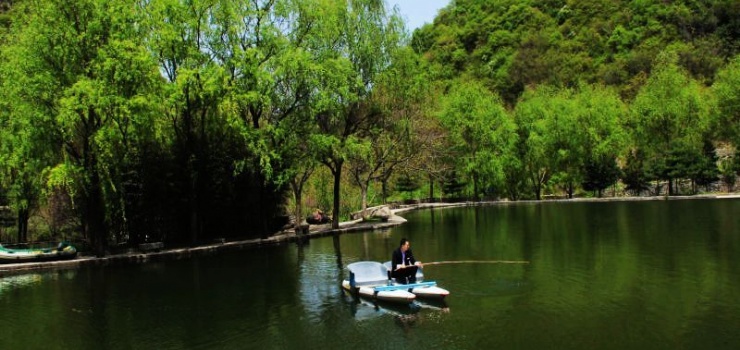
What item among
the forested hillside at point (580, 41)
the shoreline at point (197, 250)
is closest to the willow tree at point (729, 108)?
the forested hillside at point (580, 41)

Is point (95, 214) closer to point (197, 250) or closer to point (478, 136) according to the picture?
point (197, 250)

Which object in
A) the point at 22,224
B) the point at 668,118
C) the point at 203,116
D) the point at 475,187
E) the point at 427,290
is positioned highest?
the point at 668,118

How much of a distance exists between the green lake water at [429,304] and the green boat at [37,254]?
1874mm

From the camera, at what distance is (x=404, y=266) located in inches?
723

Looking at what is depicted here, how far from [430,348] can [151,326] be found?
8139mm

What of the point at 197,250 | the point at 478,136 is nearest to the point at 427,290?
the point at 197,250

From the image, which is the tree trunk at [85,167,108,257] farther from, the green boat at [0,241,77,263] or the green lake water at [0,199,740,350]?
the green lake water at [0,199,740,350]

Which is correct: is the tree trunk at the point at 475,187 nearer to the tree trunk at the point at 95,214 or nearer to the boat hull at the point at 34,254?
the tree trunk at the point at 95,214

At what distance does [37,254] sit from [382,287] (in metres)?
18.5

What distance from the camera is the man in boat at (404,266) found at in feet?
60.1

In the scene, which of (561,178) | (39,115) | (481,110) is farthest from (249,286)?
(561,178)

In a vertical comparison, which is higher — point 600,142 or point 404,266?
point 600,142

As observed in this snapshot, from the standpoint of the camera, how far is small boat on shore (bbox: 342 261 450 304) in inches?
666

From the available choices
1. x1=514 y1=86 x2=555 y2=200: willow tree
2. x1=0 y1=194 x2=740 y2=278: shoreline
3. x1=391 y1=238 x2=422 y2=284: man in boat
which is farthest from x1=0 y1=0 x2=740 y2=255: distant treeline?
x1=391 y1=238 x2=422 y2=284: man in boat
